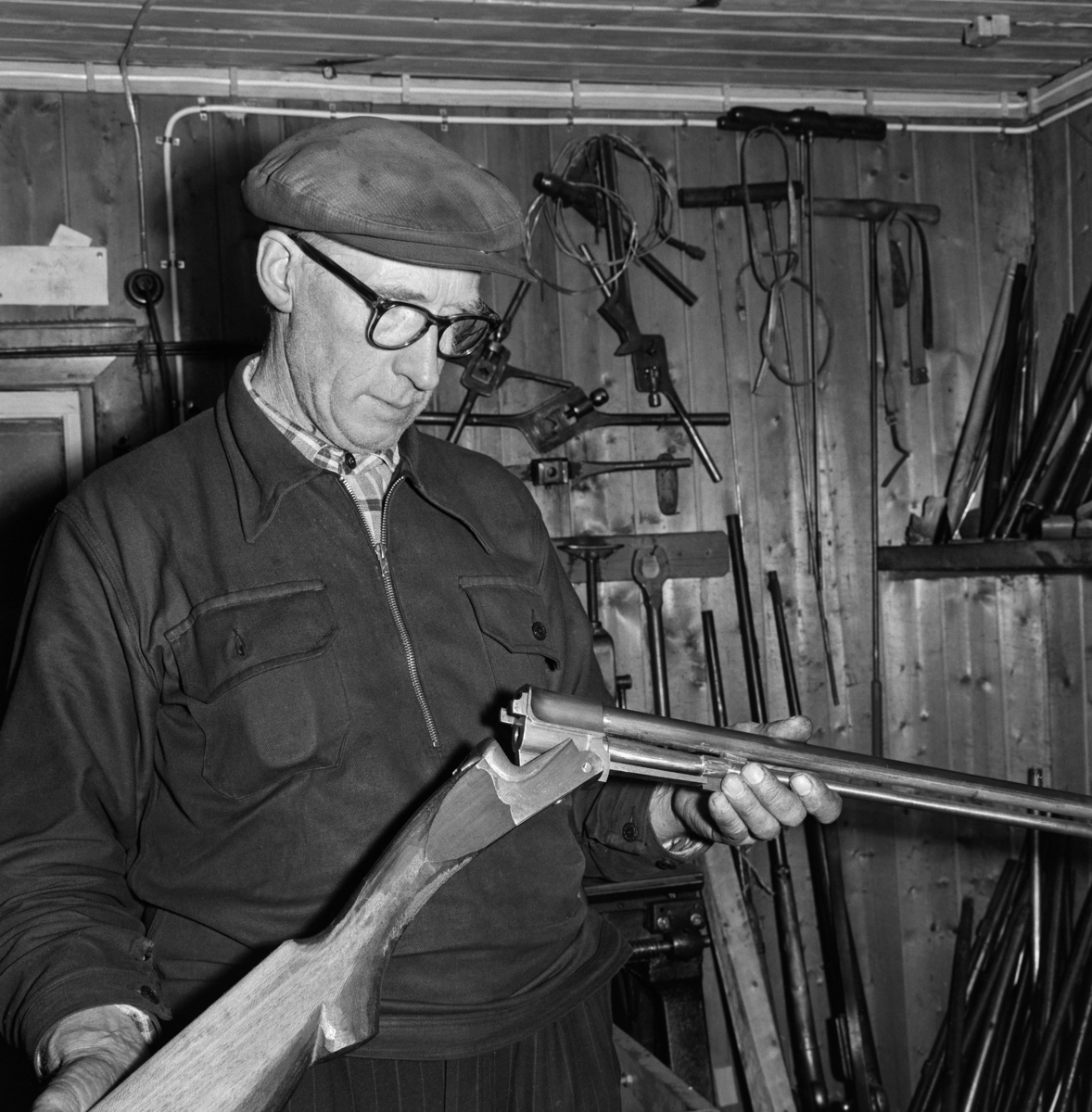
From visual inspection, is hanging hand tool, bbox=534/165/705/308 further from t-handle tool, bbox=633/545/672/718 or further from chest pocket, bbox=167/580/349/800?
chest pocket, bbox=167/580/349/800

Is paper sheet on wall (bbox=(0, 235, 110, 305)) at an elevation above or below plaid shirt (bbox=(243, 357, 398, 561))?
above

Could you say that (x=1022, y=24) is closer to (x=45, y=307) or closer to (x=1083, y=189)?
(x=1083, y=189)

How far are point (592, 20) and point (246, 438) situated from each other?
2.09m

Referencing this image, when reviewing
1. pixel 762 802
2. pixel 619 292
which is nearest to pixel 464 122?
pixel 619 292

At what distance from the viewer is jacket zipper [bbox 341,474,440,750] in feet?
4.77

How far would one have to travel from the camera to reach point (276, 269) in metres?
1.49

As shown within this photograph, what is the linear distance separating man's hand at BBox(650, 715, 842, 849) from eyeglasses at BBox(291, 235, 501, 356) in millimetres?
605

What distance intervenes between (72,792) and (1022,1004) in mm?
3047

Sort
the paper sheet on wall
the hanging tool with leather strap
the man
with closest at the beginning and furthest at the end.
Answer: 1. the man
2. the paper sheet on wall
3. the hanging tool with leather strap

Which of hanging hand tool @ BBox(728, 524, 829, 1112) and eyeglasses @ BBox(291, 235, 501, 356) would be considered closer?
eyeglasses @ BBox(291, 235, 501, 356)

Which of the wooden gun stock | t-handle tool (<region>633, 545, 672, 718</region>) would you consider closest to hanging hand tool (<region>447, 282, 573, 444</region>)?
t-handle tool (<region>633, 545, 672, 718</region>)

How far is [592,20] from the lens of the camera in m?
3.11

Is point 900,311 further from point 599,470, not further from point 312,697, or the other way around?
point 312,697

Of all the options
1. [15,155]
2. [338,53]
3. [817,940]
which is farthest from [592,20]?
[817,940]
